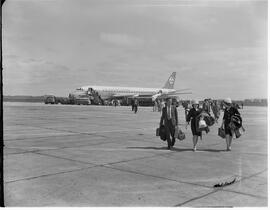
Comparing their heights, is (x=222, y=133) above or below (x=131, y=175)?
above

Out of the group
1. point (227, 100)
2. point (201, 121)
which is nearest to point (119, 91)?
point (227, 100)

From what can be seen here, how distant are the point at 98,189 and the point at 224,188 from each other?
2044 millimetres

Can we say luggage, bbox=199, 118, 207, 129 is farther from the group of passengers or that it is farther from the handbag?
the handbag

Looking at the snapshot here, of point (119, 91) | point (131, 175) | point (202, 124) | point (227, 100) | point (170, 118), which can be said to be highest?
point (119, 91)

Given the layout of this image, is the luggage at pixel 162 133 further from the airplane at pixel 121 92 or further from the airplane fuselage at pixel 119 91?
the airplane fuselage at pixel 119 91

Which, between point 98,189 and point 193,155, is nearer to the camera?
point 98,189

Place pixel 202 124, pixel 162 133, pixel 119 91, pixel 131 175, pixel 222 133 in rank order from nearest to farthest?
1. pixel 131 175
2. pixel 202 124
3. pixel 222 133
4. pixel 162 133
5. pixel 119 91

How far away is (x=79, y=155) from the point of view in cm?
879

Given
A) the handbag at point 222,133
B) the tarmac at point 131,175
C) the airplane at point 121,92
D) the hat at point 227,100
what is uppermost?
the airplane at point 121,92

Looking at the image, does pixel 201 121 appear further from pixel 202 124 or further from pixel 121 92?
pixel 121 92

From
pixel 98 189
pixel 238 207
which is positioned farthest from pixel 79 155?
pixel 238 207

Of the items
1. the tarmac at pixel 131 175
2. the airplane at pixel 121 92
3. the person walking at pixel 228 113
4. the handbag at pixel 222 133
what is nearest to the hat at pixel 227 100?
the person walking at pixel 228 113

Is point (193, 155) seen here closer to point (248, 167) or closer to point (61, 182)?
point (248, 167)

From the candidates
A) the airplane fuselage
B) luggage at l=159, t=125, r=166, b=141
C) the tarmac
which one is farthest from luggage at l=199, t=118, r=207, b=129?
the airplane fuselage
